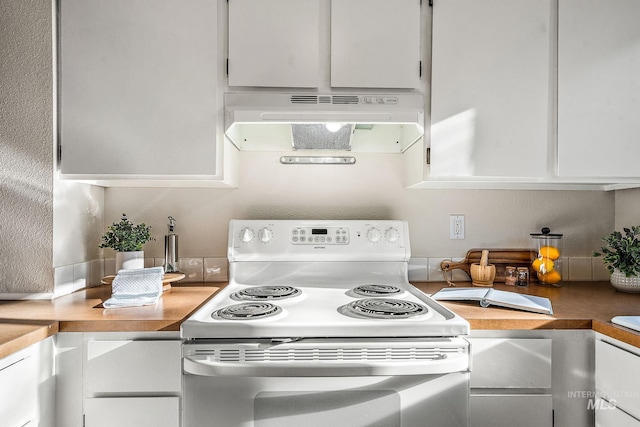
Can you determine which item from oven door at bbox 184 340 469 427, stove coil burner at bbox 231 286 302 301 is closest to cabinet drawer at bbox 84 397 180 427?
oven door at bbox 184 340 469 427

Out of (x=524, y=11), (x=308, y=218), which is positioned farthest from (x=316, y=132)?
(x=524, y=11)

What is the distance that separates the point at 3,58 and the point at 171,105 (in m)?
0.69

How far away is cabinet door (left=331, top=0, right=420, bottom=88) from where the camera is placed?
4.85 ft

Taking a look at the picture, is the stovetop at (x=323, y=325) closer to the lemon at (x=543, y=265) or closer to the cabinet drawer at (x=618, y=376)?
the cabinet drawer at (x=618, y=376)

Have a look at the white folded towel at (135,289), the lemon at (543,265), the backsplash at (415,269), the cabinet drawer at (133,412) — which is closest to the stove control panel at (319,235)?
the backsplash at (415,269)

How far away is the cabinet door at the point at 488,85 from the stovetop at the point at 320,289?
1.57ft

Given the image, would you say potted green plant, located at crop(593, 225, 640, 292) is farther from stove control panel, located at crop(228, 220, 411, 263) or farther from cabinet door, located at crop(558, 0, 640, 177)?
stove control panel, located at crop(228, 220, 411, 263)

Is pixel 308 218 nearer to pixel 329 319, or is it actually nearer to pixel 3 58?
pixel 329 319

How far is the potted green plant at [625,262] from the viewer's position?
1.58 m

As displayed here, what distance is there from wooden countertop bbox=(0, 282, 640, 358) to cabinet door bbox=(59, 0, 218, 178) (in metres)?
0.51

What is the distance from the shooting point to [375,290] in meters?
1.54

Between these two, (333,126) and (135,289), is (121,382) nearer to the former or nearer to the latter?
(135,289)

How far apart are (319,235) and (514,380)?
96 cm

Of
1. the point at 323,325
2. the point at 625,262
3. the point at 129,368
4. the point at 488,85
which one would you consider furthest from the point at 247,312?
the point at 625,262
